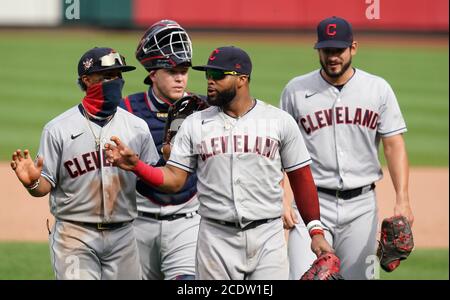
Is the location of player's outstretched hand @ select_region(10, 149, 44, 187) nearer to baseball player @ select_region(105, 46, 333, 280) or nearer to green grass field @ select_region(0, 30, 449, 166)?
baseball player @ select_region(105, 46, 333, 280)

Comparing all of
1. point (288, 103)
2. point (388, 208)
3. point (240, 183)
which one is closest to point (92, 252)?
point (240, 183)

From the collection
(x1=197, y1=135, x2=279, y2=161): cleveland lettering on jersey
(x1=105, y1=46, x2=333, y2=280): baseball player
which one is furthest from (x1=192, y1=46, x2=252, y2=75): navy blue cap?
(x1=197, y1=135, x2=279, y2=161): cleveland lettering on jersey

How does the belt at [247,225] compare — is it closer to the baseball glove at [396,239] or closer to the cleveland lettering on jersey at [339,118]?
the baseball glove at [396,239]

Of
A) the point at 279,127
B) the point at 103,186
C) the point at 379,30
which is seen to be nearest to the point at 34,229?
the point at 103,186

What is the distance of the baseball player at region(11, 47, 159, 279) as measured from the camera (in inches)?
233

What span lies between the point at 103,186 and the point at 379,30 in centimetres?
2393

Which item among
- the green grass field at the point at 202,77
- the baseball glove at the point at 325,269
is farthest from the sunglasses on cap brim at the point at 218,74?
the green grass field at the point at 202,77

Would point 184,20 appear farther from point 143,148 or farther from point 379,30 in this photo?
point 143,148

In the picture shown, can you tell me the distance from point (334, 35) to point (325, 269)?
1965mm

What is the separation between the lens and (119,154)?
215 inches

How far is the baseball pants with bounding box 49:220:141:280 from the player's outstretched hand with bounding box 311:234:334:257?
119 centimetres

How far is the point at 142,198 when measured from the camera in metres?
6.79

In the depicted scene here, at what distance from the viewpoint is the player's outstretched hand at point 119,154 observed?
543cm

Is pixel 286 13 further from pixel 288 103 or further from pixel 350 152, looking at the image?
pixel 350 152
